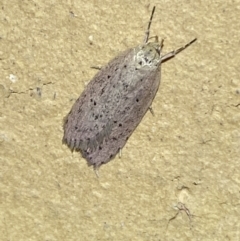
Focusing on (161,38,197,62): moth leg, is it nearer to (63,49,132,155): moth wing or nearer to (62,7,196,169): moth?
(62,7,196,169): moth

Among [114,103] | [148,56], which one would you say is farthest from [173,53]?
[114,103]

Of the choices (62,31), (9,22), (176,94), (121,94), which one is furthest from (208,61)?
(9,22)

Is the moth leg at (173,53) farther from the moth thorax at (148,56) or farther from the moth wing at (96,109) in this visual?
the moth wing at (96,109)

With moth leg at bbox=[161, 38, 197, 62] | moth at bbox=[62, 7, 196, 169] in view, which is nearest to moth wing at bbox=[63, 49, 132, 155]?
moth at bbox=[62, 7, 196, 169]

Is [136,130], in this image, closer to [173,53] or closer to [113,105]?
A: [113,105]

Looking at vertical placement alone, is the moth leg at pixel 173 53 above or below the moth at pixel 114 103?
above

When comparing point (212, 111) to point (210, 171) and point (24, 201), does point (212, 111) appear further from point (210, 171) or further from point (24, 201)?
point (24, 201)

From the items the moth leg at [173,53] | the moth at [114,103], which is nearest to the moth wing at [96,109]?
the moth at [114,103]

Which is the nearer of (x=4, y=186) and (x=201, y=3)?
(x=201, y=3)
